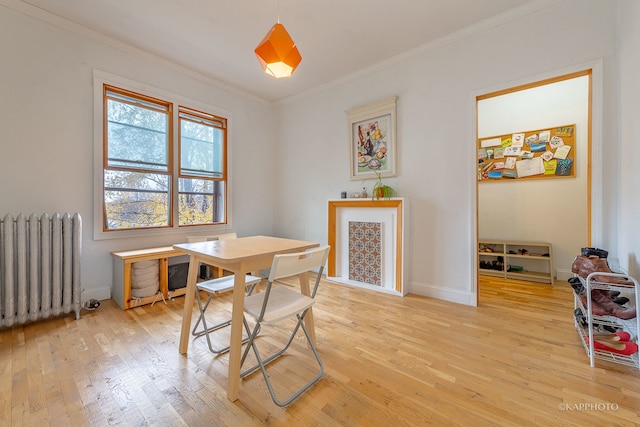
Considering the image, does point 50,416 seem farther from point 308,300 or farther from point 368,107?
point 368,107

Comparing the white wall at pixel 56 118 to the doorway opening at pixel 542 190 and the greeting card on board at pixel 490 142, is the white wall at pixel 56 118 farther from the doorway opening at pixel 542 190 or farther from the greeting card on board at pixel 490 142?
the greeting card on board at pixel 490 142

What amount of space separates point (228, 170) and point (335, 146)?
69.3 inches

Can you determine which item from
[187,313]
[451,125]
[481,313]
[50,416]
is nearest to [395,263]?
[481,313]

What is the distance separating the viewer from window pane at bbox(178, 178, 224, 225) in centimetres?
360

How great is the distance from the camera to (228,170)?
13.2 ft

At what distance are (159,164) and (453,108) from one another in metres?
3.75

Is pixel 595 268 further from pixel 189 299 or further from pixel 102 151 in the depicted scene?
pixel 102 151

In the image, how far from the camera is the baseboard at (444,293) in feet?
9.14

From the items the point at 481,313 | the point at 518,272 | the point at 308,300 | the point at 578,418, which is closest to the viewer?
the point at 578,418

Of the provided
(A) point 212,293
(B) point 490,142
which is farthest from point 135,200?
(B) point 490,142

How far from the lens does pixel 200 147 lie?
3764mm

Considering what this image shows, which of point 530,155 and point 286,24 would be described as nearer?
point 286,24

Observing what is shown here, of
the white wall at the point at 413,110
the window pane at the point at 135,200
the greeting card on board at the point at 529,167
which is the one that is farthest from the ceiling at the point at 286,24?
the greeting card on board at the point at 529,167

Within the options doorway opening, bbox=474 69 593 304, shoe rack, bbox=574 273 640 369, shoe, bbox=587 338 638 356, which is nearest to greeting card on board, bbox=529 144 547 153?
doorway opening, bbox=474 69 593 304
